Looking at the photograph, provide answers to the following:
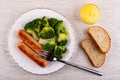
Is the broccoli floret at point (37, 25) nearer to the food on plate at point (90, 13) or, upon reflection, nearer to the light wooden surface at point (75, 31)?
the light wooden surface at point (75, 31)

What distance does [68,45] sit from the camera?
1.31 metres

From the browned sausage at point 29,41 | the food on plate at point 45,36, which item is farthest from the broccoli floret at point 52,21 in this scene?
the browned sausage at point 29,41

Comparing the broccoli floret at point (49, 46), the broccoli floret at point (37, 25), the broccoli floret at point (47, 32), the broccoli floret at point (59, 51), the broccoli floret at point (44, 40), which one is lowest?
the broccoli floret at point (59, 51)

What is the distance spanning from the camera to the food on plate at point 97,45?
1.32 m

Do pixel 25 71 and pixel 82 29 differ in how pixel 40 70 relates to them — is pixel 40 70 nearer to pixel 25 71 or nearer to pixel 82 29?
pixel 25 71

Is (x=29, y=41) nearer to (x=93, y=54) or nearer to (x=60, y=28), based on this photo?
(x=60, y=28)

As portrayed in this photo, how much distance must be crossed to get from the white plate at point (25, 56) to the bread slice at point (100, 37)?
98mm

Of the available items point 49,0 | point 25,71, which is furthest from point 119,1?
point 25,71

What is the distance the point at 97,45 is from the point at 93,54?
5 centimetres

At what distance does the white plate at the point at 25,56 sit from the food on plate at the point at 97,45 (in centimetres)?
8

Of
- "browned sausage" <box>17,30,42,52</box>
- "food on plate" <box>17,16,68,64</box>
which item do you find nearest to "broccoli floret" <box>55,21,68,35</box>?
"food on plate" <box>17,16,68,64</box>

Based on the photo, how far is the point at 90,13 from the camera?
1.34 meters

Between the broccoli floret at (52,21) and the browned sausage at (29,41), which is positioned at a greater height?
the broccoli floret at (52,21)

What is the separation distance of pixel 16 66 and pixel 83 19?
1.22 ft
